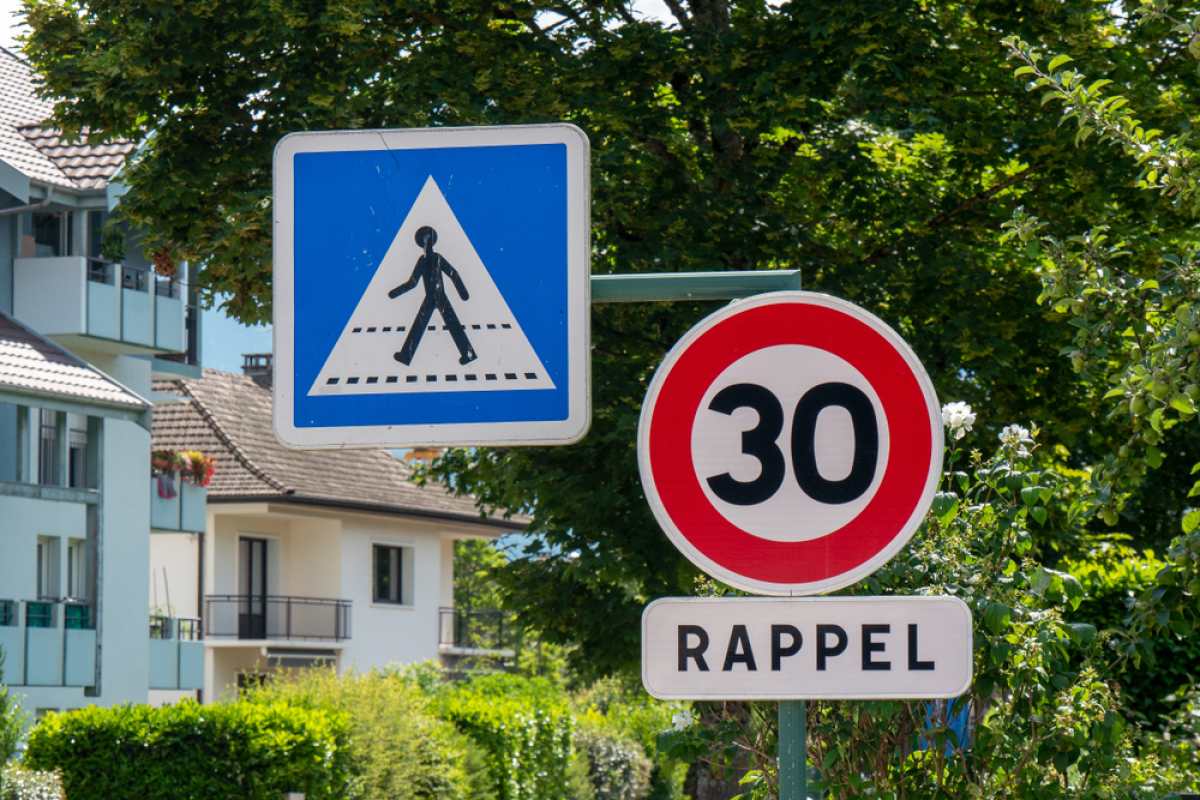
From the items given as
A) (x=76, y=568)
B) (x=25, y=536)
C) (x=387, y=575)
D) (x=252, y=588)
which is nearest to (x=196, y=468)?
(x=76, y=568)

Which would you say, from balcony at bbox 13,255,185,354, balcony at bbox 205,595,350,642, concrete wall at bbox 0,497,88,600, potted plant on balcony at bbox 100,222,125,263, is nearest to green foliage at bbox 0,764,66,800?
concrete wall at bbox 0,497,88,600

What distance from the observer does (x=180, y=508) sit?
2783cm

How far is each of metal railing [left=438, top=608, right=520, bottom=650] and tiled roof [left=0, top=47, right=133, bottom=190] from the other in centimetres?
1732

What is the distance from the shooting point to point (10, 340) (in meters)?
22.6

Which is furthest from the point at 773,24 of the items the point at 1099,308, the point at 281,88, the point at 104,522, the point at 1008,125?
the point at 104,522

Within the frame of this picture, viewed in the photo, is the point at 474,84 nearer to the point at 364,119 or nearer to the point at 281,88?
the point at 364,119

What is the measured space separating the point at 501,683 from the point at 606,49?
1813 cm

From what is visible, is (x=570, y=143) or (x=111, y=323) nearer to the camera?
(x=570, y=143)

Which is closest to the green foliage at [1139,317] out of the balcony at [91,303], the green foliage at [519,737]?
the green foliage at [519,737]

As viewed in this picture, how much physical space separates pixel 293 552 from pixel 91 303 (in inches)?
553

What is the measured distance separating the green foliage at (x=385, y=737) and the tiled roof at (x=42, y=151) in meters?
10.2

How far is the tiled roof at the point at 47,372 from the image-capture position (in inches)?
846

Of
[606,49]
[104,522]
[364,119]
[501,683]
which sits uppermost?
[606,49]

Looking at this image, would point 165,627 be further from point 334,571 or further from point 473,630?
point 473,630
